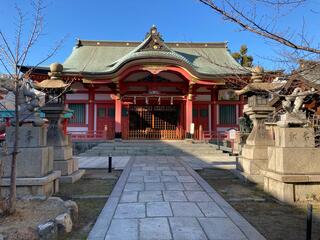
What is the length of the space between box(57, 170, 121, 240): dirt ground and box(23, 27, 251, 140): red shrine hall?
9.50 m

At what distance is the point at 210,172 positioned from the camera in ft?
32.3

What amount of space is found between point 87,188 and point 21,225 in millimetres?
3250

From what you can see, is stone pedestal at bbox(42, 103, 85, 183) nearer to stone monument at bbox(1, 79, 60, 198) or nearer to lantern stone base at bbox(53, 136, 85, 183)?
lantern stone base at bbox(53, 136, 85, 183)

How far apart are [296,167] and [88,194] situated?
15.6ft

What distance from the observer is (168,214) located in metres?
5.07

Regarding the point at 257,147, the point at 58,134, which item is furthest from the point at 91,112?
the point at 257,147

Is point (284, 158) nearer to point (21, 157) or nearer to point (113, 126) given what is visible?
point (21, 157)

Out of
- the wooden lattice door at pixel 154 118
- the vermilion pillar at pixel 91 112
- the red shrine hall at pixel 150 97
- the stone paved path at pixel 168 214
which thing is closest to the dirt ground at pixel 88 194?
the stone paved path at pixel 168 214

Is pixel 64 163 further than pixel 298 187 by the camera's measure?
Yes

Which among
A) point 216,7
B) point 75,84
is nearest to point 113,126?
point 75,84

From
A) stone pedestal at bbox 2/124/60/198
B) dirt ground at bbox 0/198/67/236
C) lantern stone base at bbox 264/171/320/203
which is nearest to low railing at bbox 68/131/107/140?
stone pedestal at bbox 2/124/60/198

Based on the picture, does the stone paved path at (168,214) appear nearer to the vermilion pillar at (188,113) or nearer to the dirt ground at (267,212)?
the dirt ground at (267,212)

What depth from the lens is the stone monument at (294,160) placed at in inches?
239

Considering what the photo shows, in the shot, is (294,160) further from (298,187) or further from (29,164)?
(29,164)
